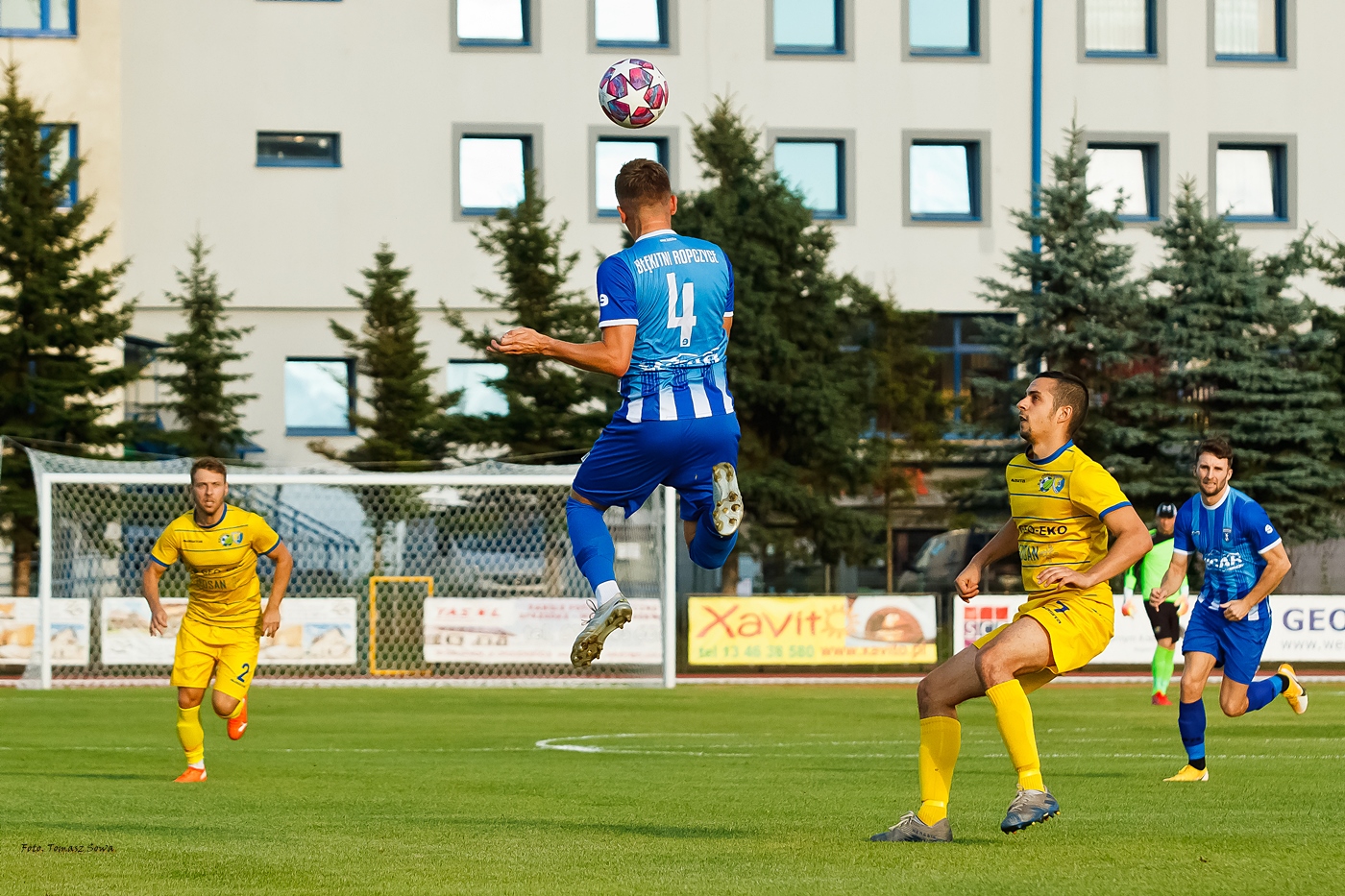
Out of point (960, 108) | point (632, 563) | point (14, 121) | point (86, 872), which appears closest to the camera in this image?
point (86, 872)

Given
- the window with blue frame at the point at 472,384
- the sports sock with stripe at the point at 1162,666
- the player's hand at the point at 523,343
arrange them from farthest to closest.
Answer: the window with blue frame at the point at 472,384 < the sports sock with stripe at the point at 1162,666 < the player's hand at the point at 523,343

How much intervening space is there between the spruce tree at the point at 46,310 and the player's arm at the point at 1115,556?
2270 cm

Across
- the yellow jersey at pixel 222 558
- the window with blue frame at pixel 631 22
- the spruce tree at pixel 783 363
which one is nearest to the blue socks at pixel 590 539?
the yellow jersey at pixel 222 558

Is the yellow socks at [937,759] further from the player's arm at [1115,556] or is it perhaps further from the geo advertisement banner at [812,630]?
the geo advertisement banner at [812,630]

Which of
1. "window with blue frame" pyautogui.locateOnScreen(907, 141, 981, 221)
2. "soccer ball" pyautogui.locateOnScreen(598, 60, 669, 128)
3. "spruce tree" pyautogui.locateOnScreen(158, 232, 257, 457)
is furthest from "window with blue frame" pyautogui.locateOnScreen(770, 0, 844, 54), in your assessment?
"soccer ball" pyautogui.locateOnScreen(598, 60, 669, 128)

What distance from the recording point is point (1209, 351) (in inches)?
1112

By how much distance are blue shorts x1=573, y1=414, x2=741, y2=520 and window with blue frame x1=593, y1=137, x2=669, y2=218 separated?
92.7ft

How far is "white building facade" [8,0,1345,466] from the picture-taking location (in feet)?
113

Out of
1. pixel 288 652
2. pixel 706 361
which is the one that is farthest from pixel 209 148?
pixel 706 361

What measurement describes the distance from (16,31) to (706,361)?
99.6 feet

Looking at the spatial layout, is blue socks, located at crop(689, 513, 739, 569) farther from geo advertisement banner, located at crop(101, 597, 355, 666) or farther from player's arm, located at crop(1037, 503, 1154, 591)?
geo advertisement banner, located at crop(101, 597, 355, 666)

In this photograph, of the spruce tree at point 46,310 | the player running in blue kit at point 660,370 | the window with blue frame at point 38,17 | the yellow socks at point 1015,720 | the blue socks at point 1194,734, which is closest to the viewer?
the yellow socks at point 1015,720

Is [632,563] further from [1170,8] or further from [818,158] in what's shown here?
Answer: [1170,8]

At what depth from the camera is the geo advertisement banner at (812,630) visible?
2391 cm
